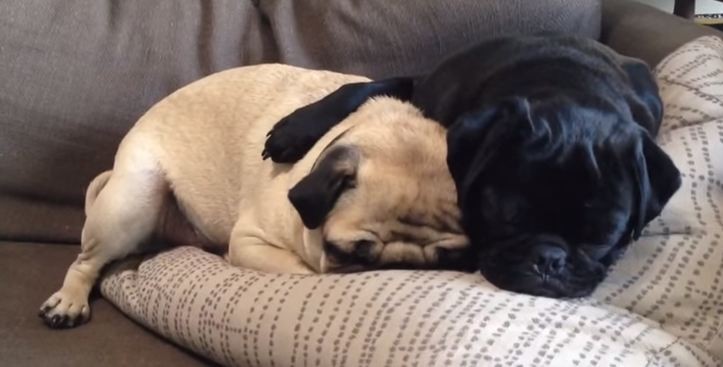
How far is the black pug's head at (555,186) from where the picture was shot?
4.34 ft

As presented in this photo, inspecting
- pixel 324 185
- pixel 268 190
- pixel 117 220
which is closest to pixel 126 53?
pixel 117 220

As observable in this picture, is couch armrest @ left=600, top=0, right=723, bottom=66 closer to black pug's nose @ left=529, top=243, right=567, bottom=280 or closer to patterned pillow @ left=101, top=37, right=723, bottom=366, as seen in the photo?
patterned pillow @ left=101, top=37, right=723, bottom=366

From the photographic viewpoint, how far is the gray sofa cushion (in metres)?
2.01

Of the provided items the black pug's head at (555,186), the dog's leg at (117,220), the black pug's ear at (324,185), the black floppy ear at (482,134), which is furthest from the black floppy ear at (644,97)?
the dog's leg at (117,220)

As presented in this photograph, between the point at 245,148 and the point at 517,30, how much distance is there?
68 centimetres

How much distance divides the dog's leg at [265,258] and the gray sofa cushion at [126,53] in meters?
0.57

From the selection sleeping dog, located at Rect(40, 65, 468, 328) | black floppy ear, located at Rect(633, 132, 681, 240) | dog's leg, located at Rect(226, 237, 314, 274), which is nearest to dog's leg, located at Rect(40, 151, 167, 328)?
sleeping dog, located at Rect(40, 65, 468, 328)

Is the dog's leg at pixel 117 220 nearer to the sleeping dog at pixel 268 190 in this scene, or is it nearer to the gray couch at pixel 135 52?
the sleeping dog at pixel 268 190

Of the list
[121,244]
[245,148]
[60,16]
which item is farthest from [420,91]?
[60,16]

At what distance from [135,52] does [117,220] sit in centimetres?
44

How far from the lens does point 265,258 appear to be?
1603 mm

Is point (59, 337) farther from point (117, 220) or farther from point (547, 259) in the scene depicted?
point (547, 259)

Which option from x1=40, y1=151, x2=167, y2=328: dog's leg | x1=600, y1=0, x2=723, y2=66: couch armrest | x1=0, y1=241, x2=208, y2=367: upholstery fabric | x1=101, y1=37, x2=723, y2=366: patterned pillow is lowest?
x1=0, y1=241, x2=208, y2=367: upholstery fabric

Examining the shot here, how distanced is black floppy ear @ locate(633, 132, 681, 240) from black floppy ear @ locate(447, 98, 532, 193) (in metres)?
0.18
